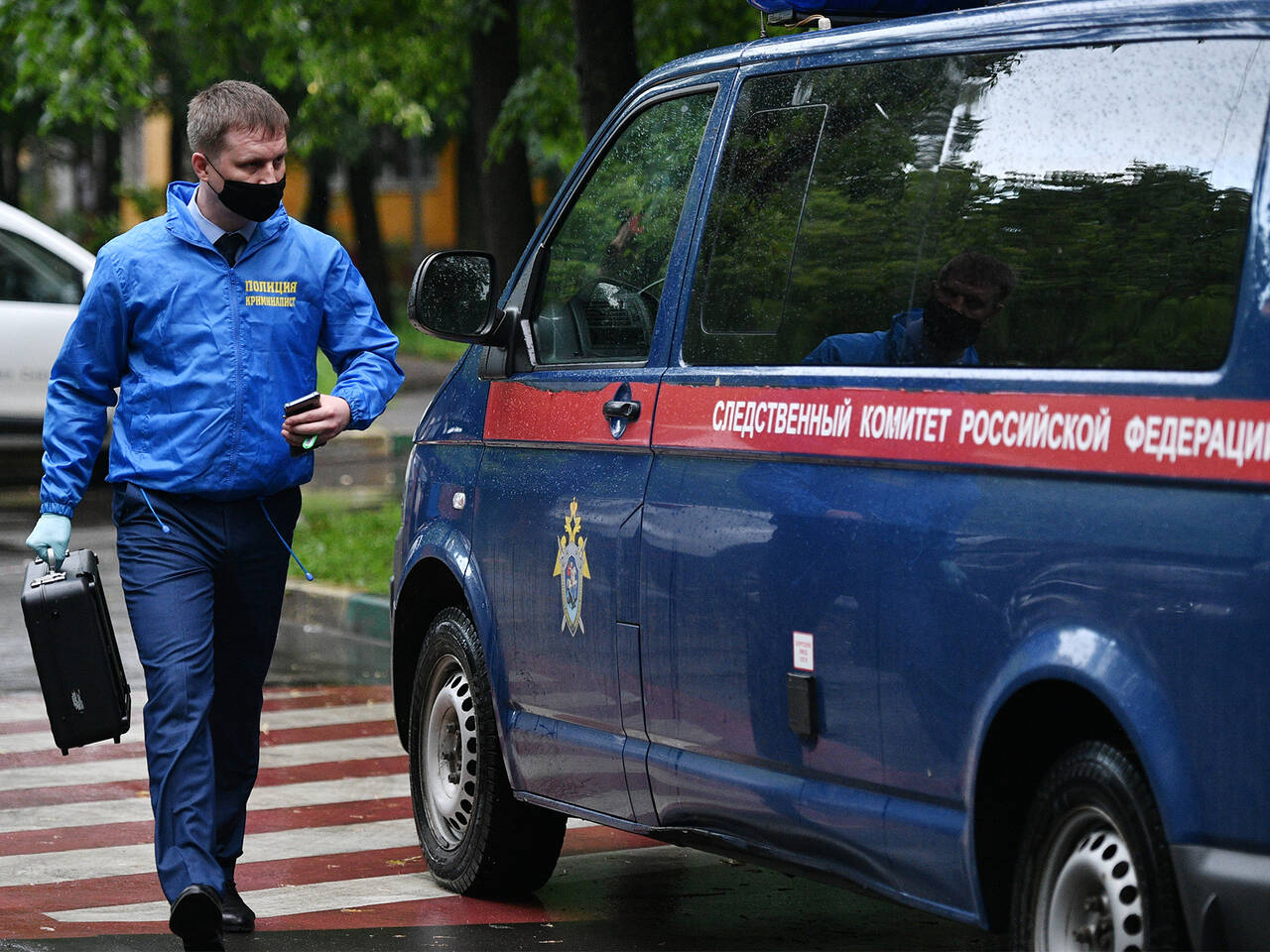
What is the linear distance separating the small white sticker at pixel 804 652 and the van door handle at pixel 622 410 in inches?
36.2

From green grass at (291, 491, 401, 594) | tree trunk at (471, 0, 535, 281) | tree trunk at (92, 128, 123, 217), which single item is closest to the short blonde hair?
green grass at (291, 491, 401, 594)

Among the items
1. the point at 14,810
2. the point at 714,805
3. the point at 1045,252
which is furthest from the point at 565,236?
the point at 14,810

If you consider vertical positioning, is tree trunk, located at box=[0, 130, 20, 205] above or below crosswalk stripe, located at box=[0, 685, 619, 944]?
above

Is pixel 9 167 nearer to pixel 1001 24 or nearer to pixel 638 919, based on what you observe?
pixel 638 919

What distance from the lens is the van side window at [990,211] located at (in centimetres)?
365

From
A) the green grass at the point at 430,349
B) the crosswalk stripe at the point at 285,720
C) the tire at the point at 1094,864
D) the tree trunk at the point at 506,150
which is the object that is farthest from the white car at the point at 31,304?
the green grass at the point at 430,349

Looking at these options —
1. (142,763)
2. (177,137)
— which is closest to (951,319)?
(142,763)

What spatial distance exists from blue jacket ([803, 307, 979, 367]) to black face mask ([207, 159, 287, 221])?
1.61 m

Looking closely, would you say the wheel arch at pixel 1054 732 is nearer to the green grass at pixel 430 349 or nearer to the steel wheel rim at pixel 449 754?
the steel wheel rim at pixel 449 754

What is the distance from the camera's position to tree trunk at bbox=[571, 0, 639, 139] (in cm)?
1116

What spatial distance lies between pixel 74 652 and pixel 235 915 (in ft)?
2.67

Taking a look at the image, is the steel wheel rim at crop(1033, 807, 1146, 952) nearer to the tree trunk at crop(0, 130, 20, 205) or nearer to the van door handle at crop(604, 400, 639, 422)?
the van door handle at crop(604, 400, 639, 422)

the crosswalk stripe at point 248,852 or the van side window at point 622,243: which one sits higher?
the van side window at point 622,243

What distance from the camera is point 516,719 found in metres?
5.74
